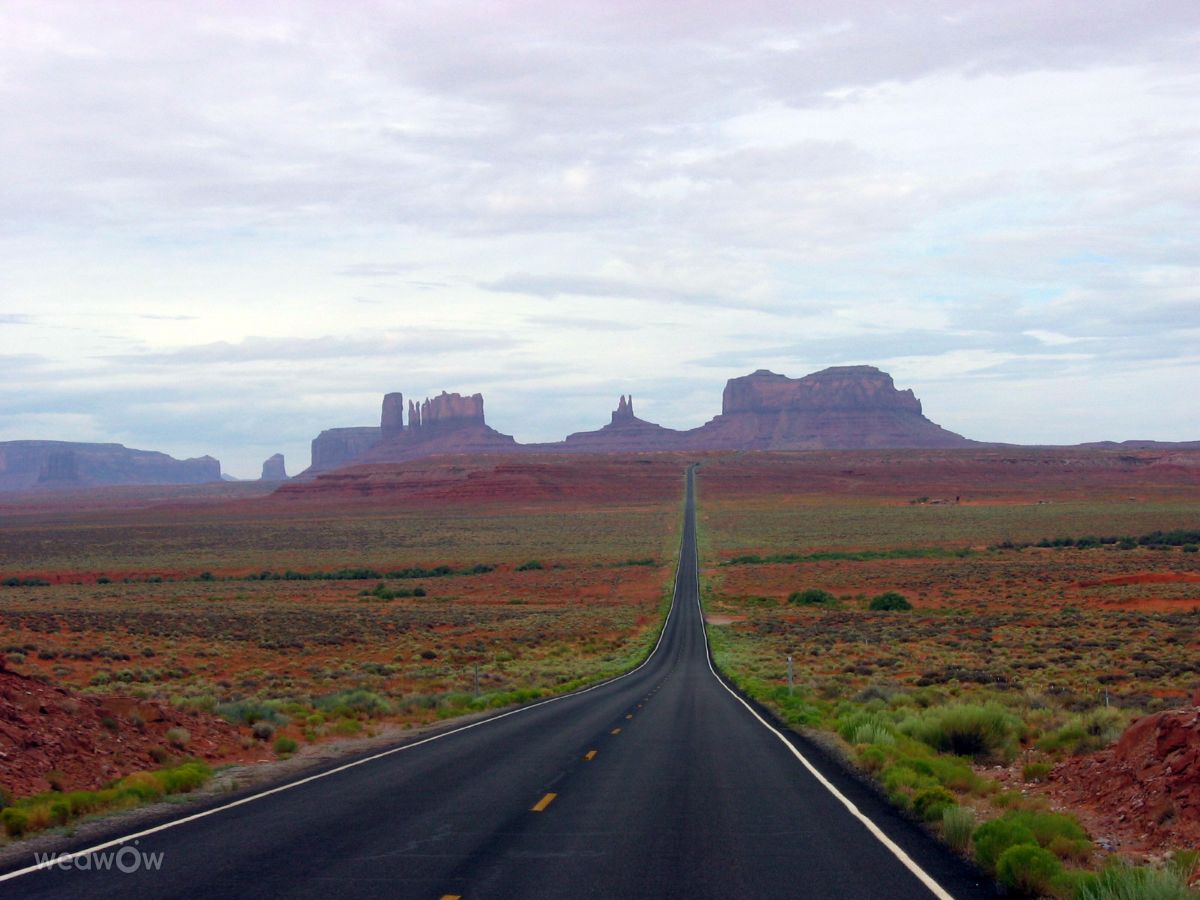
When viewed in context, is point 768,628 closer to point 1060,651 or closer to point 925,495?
point 1060,651

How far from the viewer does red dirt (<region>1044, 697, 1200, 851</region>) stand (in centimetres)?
914

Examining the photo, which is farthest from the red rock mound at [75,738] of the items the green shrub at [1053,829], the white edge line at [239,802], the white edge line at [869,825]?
the green shrub at [1053,829]

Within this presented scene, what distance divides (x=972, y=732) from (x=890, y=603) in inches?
1486

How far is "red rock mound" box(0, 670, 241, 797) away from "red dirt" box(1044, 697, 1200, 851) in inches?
439

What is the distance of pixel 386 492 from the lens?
179125 mm

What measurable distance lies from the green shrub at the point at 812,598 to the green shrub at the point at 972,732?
4008cm

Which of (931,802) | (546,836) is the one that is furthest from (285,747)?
(931,802)

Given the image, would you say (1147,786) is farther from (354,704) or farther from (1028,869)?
(354,704)

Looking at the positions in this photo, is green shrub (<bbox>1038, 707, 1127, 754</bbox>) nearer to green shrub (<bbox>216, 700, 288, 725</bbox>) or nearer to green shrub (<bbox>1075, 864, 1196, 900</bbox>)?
green shrub (<bbox>1075, 864, 1196, 900</bbox>)

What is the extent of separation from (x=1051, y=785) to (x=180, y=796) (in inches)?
400

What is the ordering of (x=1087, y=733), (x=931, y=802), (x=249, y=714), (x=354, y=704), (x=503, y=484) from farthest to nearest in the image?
(x=503, y=484) < (x=354, y=704) < (x=249, y=714) < (x=1087, y=733) < (x=931, y=802)

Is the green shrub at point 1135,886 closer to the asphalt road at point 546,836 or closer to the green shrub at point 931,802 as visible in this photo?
the asphalt road at point 546,836

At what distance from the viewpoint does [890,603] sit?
51.3 m

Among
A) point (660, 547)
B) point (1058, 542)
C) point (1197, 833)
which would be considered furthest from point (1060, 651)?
point (660, 547)
